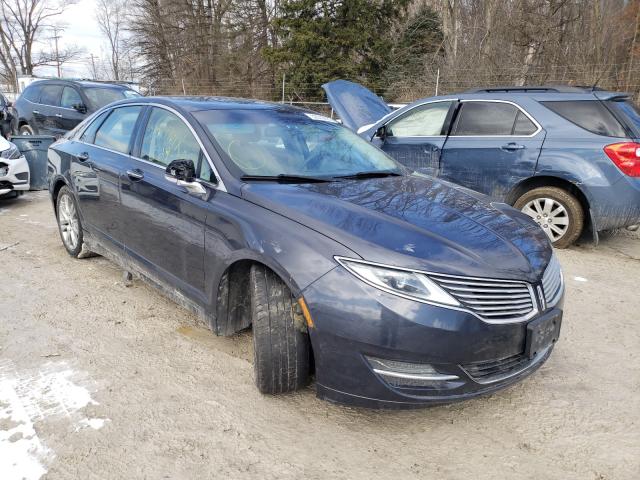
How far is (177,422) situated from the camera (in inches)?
99.1

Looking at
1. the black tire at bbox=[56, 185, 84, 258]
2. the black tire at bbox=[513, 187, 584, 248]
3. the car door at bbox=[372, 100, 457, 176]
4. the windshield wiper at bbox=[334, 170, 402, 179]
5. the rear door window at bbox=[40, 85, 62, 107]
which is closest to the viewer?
the windshield wiper at bbox=[334, 170, 402, 179]

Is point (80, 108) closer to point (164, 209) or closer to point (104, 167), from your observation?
point (104, 167)

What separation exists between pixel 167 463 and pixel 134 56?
3658 cm

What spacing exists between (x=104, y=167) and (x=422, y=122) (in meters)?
4.15

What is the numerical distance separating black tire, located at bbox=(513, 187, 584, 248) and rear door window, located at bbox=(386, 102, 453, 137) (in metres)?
1.40

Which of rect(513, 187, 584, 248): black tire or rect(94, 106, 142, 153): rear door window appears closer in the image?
rect(94, 106, 142, 153): rear door window

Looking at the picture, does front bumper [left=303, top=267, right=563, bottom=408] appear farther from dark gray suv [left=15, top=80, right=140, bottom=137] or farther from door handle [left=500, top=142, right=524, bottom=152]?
dark gray suv [left=15, top=80, right=140, bottom=137]

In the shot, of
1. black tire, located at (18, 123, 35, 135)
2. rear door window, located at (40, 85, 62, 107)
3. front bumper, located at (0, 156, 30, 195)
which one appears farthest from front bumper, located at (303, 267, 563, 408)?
black tire, located at (18, 123, 35, 135)

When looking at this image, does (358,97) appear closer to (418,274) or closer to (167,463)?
(418,274)

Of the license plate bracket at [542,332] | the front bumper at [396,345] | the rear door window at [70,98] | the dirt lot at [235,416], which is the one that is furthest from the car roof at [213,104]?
the rear door window at [70,98]

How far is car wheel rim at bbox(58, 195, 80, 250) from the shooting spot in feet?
15.6

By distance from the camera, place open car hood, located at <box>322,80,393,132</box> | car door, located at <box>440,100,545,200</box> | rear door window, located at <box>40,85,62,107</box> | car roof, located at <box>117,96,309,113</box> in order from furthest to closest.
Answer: rear door window, located at <box>40,85,62,107</box> < open car hood, located at <box>322,80,393,132</box> < car door, located at <box>440,100,545,200</box> < car roof, located at <box>117,96,309,113</box>

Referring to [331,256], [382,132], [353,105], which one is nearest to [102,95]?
[353,105]

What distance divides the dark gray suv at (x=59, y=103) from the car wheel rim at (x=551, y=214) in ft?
29.3
